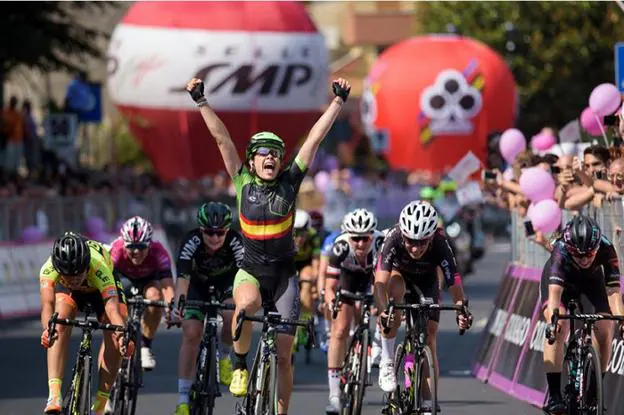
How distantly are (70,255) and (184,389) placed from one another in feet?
6.43

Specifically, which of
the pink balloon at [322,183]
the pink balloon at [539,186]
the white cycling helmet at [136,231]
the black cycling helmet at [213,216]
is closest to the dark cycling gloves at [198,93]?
the black cycling helmet at [213,216]

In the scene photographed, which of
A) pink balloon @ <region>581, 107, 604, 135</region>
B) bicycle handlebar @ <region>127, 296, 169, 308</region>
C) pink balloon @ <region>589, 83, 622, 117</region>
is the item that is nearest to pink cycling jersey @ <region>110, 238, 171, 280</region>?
bicycle handlebar @ <region>127, 296, 169, 308</region>

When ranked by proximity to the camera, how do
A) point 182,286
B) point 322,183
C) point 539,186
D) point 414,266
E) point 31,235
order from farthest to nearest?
1. point 322,183
2. point 31,235
3. point 539,186
4. point 182,286
5. point 414,266

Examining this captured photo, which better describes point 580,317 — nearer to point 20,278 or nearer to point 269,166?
point 269,166

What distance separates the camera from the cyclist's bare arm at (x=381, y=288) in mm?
14359

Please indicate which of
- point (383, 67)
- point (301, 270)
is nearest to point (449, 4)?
point (383, 67)

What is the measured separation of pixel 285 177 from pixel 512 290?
19.5 ft

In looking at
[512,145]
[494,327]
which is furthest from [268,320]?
[512,145]

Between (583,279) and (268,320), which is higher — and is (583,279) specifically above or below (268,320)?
above

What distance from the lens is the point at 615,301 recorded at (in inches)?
547

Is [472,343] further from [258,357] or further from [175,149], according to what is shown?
[175,149]

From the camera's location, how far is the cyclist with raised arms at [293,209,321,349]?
774 inches

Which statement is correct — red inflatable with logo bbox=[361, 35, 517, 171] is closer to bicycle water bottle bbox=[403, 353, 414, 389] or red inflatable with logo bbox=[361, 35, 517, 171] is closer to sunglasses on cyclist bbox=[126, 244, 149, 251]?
sunglasses on cyclist bbox=[126, 244, 149, 251]

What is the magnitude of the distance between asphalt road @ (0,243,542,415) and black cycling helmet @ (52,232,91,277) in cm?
373
